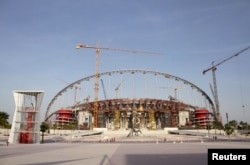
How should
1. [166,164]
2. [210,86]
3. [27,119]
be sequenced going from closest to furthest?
[166,164] < [27,119] < [210,86]

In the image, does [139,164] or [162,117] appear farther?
[162,117]

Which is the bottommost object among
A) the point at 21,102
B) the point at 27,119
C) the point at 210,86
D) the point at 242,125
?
the point at 242,125

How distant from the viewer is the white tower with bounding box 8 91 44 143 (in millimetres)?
42094

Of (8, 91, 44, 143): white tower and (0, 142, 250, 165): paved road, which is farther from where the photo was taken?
(8, 91, 44, 143): white tower

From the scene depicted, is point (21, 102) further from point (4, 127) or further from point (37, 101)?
point (4, 127)

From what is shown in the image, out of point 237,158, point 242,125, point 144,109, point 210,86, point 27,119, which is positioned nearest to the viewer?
point 237,158

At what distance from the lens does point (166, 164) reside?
1459 centimetres

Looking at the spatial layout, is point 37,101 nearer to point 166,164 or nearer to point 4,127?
point 166,164

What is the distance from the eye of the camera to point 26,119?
42844 millimetres

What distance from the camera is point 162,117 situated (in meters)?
153

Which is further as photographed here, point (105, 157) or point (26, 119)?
point (26, 119)

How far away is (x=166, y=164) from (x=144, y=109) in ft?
399

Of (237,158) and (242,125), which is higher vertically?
(237,158)

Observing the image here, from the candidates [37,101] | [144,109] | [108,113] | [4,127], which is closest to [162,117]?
[144,109]
